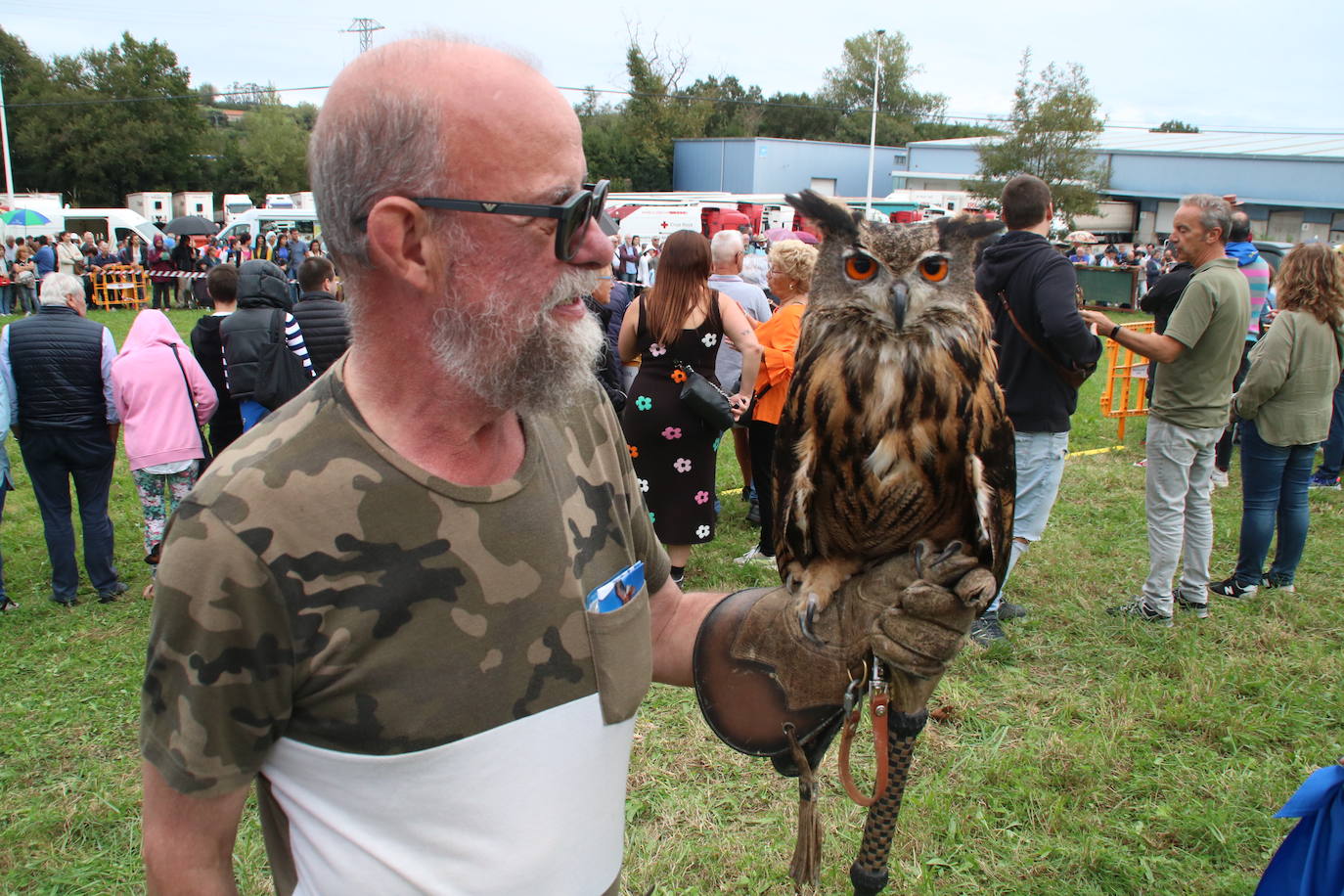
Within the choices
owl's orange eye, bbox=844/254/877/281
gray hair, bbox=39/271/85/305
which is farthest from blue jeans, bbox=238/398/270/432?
owl's orange eye, bbox=844/254/877/281

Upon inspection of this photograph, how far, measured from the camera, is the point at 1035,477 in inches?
182

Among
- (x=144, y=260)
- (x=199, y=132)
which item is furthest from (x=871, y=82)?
(x=144, y=260)

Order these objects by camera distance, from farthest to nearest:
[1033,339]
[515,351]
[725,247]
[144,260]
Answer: [144,260] < [725,247] < [1033,339] < [515,351]

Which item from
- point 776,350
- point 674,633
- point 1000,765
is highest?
point 776,350

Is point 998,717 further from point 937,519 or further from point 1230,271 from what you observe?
point 1230,271

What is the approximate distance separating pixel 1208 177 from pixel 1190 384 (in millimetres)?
39418

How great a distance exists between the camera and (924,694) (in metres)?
1.73

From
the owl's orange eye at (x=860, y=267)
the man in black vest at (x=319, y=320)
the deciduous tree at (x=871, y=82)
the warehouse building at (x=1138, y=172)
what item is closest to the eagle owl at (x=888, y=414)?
the owl's orange eye at (x=860, y=267)

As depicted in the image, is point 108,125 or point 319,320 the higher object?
point 108,125

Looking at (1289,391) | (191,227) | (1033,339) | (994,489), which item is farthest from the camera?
(191,227)

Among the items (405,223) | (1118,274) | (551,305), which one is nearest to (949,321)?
(551,305)

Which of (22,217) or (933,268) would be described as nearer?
(933,268)

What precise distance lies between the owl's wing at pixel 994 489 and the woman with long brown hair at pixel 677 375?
2901mm

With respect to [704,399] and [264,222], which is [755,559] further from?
[264,222]
